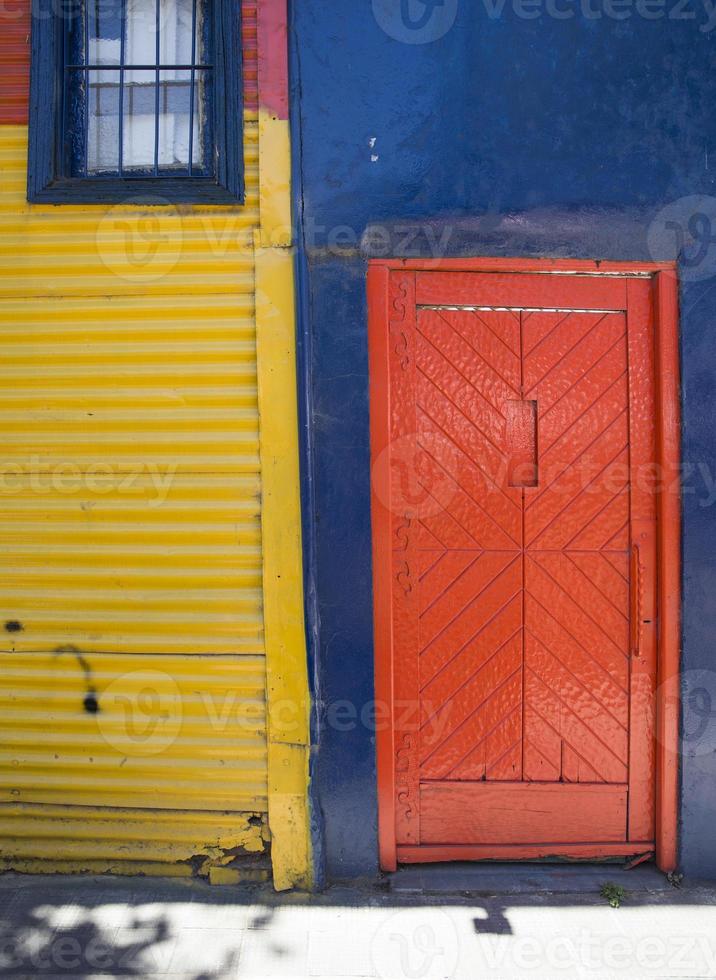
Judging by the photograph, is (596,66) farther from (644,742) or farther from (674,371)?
(644,742)

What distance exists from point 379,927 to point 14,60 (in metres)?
4.62

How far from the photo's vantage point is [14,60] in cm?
344

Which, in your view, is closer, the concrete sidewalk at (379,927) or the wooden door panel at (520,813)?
the concrete sidewalk at (379,927)

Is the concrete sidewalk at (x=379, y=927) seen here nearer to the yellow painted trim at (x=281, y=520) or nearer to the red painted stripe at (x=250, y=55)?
the yellow painted trim at (x=281, y=520)

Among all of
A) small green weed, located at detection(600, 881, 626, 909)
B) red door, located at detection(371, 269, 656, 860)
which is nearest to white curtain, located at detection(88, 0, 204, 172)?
red door, located at detection(371, 269, 656, 860)

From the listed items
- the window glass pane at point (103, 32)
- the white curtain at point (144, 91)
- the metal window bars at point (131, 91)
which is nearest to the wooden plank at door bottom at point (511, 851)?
the metal window bars at point (131, 91)

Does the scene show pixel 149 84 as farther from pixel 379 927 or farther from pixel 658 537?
pixel 379 927

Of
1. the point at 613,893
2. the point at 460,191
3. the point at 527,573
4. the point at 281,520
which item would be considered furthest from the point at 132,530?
the point at 613,893

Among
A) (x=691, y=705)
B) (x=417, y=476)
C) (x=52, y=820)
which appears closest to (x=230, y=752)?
(x=52, y=820)

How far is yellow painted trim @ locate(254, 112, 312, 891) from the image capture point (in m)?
3.34

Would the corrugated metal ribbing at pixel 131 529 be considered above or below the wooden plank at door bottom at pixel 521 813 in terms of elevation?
above

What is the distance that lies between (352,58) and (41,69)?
5.18 feet

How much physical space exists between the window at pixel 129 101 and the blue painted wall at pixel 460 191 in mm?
495

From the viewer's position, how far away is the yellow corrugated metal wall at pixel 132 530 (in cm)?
339
